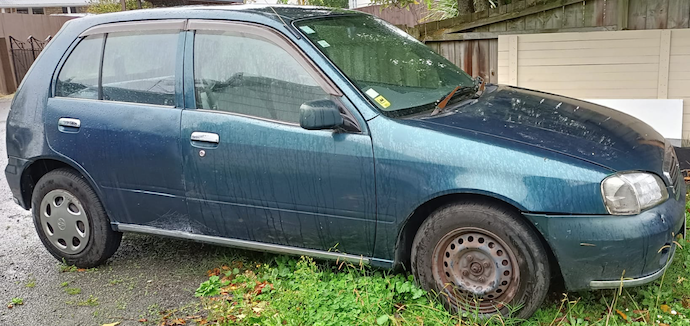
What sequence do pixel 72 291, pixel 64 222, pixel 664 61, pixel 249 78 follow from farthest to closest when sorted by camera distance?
1. pixel 664 61
2. pixel 64 222
3. pixel 72 291
4. pixel 249 78

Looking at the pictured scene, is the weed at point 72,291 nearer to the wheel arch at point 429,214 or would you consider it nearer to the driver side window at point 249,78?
the driver side window at point 249,78

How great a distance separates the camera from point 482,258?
3.34m

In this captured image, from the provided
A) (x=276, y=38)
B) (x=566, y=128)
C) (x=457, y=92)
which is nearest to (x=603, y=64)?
(x=457, y=92)

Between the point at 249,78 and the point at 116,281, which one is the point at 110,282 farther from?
the point at 249,78

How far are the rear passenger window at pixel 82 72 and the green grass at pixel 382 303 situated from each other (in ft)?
5.18

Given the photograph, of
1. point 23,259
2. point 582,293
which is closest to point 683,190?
point 582,293

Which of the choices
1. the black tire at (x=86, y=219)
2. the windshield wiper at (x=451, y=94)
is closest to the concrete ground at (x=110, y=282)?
the black tire at (x=86, y=219)

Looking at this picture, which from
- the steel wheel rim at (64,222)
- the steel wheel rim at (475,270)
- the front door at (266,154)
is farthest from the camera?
the steel wheel rim at (64,222)

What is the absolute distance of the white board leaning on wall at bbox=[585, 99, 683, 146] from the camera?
271 inches

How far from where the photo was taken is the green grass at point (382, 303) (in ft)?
11.1

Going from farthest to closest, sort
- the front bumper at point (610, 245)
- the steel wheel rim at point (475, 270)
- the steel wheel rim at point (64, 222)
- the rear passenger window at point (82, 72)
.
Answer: the steel wheel rim at point (64, 222) → the rear passenger window at point (82, 72) → the steel wheel rim at point (475, 270) → the front bumper at point (610, 245)

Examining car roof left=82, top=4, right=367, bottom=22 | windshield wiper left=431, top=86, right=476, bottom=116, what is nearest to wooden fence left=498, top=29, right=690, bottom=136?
windshield wiper left=431, top=86, right=476, bottom=116

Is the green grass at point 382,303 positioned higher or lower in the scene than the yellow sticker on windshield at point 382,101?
lower

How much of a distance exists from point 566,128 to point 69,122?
320cm
